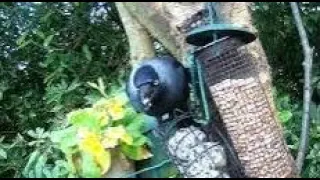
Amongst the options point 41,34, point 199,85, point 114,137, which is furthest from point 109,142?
point 41,34

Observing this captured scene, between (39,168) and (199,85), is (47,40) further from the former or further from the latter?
(199,85)

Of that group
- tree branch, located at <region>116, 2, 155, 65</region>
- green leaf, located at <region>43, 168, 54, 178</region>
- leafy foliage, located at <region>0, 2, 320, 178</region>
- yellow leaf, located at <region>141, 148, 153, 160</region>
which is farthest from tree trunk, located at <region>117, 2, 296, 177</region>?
leafy foliage, located at <region>0, 2, 320, 178</region>

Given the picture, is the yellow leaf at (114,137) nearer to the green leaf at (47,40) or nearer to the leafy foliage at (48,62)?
the leafy foliage at (48,62)

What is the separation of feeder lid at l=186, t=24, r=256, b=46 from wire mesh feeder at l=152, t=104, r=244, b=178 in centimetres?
18

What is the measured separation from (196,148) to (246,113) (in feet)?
0.49

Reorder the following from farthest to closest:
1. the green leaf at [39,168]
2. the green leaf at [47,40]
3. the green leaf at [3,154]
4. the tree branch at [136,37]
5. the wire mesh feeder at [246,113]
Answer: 1. the green leaf at [47,40]
2. the green leaf at [3,154]
3. the tree branch at [136,37]
4. the green leaf at [39,168]
5. the wire mesh feeder at [246,113]

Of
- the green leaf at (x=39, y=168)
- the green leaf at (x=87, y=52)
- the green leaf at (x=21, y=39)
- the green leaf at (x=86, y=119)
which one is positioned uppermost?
the green leaf at (x=21, y=39)

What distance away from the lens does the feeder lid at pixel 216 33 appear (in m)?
1.36

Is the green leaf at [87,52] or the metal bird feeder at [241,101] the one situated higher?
the green leaf at [87,52]

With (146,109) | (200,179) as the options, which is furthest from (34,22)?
(200,179)

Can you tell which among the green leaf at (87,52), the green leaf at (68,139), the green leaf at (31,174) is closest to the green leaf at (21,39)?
the green leaf at (87,52)

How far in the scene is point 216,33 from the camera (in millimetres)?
1368

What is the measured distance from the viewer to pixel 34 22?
272cm

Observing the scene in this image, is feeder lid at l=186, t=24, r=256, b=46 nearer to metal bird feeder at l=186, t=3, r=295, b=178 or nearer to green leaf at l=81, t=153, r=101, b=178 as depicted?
metal bird feeder at l=186, t=3, r=295, b=178
